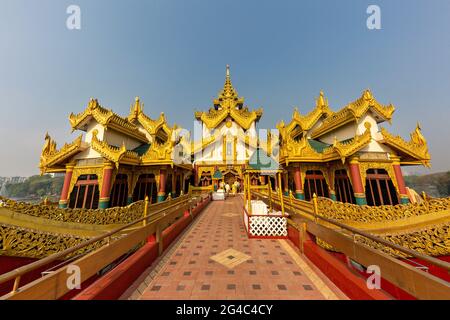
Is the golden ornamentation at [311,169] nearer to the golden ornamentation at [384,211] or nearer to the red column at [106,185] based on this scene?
the golden ornamentation at [384,211]

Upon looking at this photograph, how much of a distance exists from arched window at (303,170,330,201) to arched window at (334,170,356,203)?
0.97 meters

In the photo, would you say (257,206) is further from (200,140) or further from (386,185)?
(200,140)

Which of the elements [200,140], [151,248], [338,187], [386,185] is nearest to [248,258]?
[151,248]

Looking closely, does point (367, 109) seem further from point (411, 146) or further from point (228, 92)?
point (228, 92)

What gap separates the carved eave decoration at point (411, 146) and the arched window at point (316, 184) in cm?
542

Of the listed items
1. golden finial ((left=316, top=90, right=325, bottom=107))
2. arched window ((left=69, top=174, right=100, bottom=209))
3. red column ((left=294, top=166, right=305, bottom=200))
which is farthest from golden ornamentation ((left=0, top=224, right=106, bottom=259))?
golden finial ((left=316, top=90, right=325, bottom=107))

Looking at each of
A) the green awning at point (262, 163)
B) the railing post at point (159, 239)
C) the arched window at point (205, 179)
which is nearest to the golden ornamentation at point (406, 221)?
the green awning at point (262, 163)

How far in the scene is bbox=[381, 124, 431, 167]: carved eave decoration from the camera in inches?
517

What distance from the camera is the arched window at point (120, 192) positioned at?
15.0 metres

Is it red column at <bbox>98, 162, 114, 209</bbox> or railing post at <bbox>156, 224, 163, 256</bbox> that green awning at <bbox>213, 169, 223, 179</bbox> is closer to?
red column at <bbox>98, 162, 114, 209</bbox>

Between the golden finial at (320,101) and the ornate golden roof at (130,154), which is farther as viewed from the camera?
the golden finial at (320,101)
